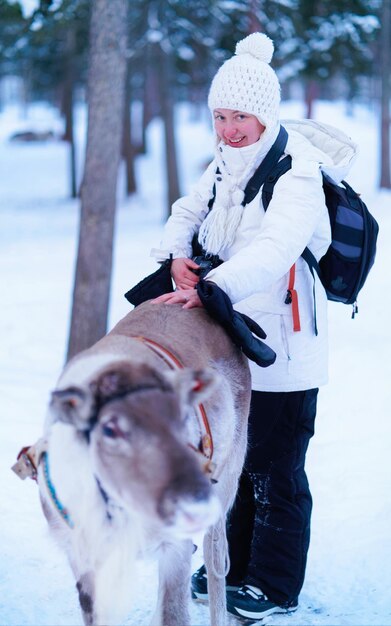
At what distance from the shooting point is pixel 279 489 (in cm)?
386

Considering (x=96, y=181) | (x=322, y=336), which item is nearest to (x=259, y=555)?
(x=322, y=336)

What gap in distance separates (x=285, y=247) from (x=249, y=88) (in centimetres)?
75

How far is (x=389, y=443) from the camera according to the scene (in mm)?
5836

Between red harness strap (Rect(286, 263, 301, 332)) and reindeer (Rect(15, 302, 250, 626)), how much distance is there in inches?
17.2

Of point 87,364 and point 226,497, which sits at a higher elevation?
point 87,364

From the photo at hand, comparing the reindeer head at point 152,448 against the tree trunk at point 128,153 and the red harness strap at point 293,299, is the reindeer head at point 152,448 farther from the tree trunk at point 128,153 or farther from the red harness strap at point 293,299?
the tree trunk at point 128,153

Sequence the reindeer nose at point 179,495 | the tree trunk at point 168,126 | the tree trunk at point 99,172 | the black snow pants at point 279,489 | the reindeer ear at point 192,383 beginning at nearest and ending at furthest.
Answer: the reindeer nose at point 179,495
the reindeer ear at point 192,383
the black snow pants at point 279,489
the tree trunk at point 99,172
the tree trunk at point 168,126

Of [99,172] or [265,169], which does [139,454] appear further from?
[99,172]

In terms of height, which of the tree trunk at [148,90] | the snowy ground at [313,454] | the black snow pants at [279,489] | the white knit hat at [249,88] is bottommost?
the snowy ground at [313,454]

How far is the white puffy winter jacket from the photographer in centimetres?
318

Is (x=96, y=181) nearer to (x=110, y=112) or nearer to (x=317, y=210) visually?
(x=110, y=112)

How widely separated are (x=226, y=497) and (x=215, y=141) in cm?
159

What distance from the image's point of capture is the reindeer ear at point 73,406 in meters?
2.25

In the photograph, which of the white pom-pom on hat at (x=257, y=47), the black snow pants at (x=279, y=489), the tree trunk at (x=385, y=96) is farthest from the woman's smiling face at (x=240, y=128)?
the tree trunk at (x=385, y=96)
